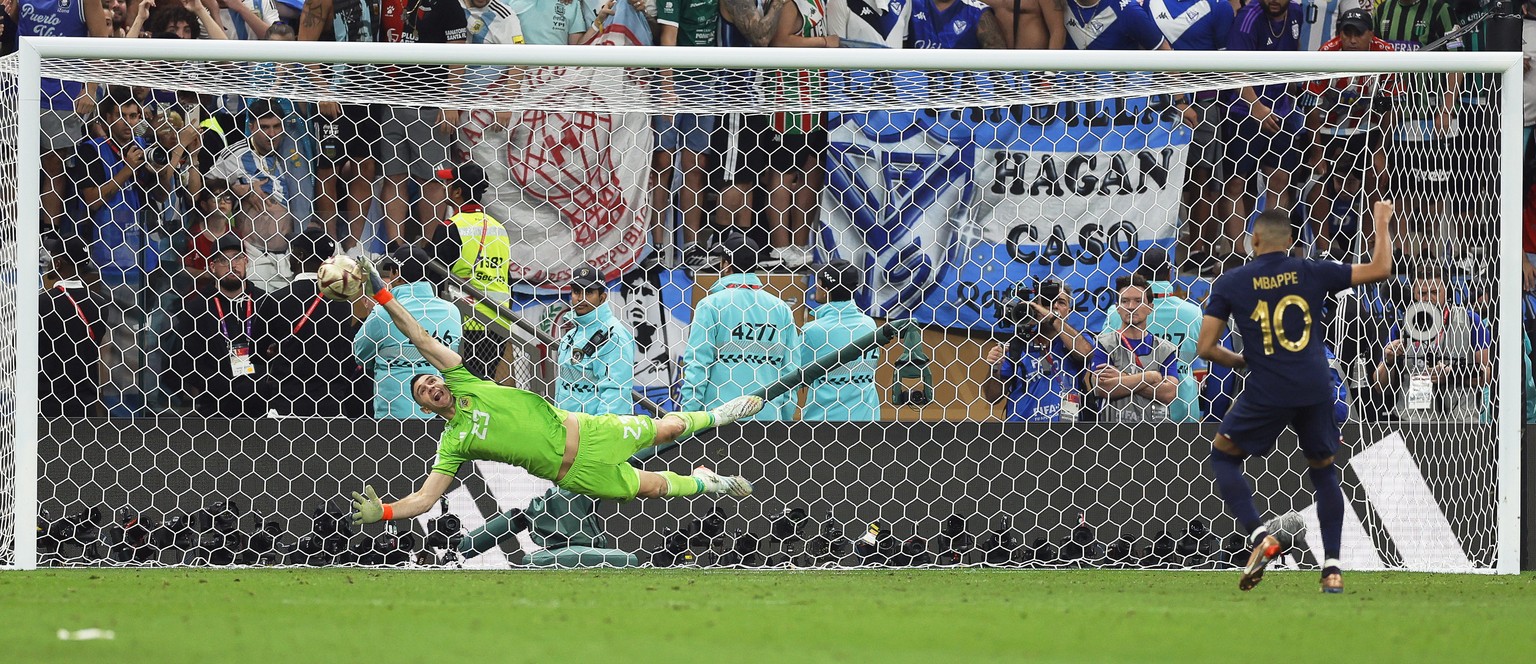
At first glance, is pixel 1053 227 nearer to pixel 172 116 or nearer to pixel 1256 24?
pixel 1256 24

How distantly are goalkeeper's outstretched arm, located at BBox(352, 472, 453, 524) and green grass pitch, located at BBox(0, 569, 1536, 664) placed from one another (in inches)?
9.5

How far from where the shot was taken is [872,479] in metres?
8.25

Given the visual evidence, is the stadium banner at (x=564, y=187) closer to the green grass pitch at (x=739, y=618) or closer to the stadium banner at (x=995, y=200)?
the stadium banner at (x=995, y=200)

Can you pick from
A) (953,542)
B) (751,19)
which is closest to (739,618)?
(953,542)

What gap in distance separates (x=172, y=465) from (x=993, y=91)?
4.40m

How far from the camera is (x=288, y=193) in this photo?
950cm

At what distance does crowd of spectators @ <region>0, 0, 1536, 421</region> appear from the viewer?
28.3 feet

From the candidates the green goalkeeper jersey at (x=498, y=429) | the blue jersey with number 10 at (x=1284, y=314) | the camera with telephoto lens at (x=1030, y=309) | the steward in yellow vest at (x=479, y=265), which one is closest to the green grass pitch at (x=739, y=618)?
the green goalkeeper jersey at (x=498, y=429)

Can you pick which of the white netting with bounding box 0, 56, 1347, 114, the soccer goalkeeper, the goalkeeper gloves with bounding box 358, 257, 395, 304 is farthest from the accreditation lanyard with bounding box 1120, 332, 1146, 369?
the goalkeeper gloves with bounding box 358, 257, 395, 304

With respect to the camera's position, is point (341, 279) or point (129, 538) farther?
point (129, 538)

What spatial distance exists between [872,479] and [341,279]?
9.20 ft

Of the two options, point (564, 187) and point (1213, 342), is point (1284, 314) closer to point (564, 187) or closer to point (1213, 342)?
point (1213, 342)

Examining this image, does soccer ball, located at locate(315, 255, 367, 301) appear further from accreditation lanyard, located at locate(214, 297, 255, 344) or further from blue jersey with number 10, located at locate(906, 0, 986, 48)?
blue jersey with number 10, located at locate(906, 0, 986, 48)

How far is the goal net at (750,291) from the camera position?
784 centimetres
